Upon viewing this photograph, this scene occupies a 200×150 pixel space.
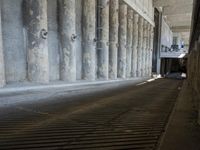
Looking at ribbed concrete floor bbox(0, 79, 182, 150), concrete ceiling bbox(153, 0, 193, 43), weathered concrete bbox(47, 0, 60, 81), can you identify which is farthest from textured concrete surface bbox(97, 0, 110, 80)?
concrete ceiling bbox(153, 0, 193, 43)

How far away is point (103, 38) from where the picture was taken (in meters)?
15.8

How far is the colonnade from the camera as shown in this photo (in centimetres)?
970

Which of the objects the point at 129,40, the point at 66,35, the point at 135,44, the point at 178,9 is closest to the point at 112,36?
the point at 129,40

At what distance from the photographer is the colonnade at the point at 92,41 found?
9.70 metres

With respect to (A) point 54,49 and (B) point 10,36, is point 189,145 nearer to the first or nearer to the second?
(B) point 10,36

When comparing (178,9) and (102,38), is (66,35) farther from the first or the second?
(178,9)

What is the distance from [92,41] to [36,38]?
5.19 m

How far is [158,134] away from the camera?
3.49m

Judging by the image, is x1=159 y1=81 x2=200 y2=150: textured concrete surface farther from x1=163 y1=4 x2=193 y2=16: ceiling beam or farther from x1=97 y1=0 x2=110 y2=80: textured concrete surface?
x1=163 y1=4 x2=193 y2=16: ceiling beam

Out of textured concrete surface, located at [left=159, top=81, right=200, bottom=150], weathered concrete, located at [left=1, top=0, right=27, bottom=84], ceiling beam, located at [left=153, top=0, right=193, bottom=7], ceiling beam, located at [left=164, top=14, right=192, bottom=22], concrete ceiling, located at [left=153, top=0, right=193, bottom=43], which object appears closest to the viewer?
textured concrete surface, located at [left=159, top=81, right=200, bottom=150]

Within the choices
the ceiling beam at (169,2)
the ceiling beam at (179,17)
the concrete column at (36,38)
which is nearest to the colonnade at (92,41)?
the concrete column at (36,38)

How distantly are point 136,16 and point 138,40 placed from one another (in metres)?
2.71

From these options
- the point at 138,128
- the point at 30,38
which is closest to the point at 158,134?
the point at 138,128

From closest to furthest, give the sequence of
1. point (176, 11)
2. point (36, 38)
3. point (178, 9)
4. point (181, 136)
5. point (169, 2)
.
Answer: point (181, 136)
point (36, 38)
point (169, 2)
point (178, 9)
point (176, 11)
